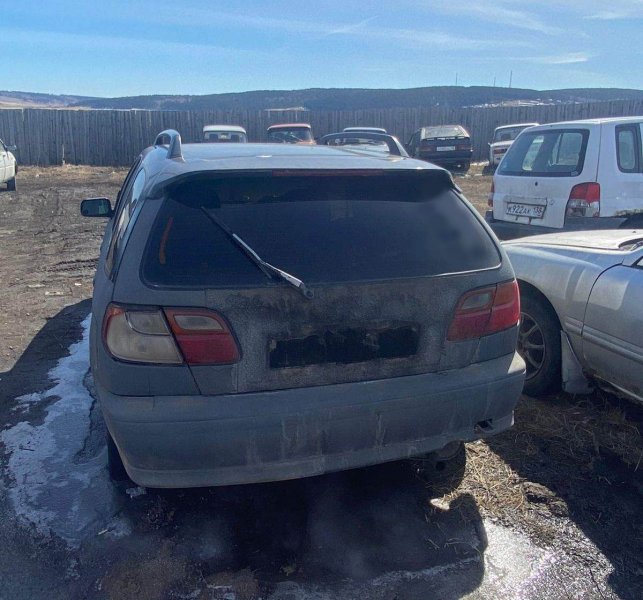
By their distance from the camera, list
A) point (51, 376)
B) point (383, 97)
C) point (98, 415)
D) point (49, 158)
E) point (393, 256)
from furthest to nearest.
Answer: point (383, 97) → point (49, 158) → point (51, 376) → point (98, 415) → point (393, 256)

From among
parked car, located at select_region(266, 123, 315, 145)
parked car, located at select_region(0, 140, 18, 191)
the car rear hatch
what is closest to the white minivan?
the car rear hatch

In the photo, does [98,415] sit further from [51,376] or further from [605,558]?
[605,558]

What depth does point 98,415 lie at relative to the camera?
411 centimetres

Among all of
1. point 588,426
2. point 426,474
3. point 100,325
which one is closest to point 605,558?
point 426,474

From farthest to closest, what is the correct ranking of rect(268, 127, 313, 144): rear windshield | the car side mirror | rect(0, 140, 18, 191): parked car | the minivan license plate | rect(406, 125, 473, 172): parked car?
1. rect(406, 125, 473, 172): parked car
2. rect(268, 127, 313, 144): rear windshield
3. rect(0, 140, 18, 191): parked car
4. the minivan license plate
5. the car side mirror

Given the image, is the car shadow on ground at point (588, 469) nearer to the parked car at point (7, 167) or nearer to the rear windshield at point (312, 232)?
the rear windshield at point (312, 232)

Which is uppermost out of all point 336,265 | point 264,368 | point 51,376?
point 336,265

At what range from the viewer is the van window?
7016 millimetres

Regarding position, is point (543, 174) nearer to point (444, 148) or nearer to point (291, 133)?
point (291, 133)

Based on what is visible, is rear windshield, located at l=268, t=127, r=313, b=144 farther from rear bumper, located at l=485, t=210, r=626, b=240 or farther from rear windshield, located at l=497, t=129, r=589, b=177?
rear bumper, located at l=485, t=210, r=626, b=240

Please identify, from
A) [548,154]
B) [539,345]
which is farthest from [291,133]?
[539,345]

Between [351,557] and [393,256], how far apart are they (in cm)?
134

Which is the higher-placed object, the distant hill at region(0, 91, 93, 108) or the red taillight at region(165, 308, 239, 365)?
the distant hill at region(0, 91, 93, 108)

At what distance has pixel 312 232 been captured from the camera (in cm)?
269
